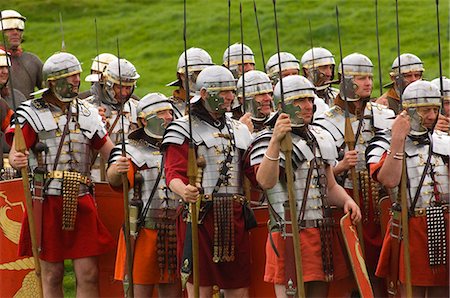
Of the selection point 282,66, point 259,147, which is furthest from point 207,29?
point 259,147

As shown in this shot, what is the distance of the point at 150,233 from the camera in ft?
49.1

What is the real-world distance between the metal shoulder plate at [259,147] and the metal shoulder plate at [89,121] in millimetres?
1921

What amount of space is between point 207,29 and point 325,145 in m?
23.3

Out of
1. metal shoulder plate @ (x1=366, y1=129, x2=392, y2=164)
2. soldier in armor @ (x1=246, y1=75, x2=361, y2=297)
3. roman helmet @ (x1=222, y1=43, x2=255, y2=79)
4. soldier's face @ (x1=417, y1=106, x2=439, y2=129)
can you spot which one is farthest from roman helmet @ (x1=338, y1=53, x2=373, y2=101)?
roman helmet @ (x1=222, y1=43, x2=255, y2=79)

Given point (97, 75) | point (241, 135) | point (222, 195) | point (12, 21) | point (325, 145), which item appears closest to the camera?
point (325, 145)

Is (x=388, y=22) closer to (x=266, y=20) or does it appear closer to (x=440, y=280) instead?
(x=266, y=20)

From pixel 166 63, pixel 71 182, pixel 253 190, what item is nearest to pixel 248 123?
pixel 253 190

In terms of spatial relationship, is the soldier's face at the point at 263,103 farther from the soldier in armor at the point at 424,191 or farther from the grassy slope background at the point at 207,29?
the grassy slope background at the point at 207,29

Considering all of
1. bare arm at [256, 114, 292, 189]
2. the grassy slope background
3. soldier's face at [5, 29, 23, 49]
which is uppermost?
the grassy slope background

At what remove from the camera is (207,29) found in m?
37.0

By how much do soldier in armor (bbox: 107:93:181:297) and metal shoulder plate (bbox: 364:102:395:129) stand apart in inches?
74.9

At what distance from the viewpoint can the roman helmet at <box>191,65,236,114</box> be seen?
14.2 m

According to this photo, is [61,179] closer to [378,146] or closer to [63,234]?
[63,234]

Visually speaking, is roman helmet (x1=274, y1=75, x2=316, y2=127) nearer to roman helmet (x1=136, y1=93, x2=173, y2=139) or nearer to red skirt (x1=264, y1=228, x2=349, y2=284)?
red skirt (x1=264, y1=228, x2=349, y2=284)
